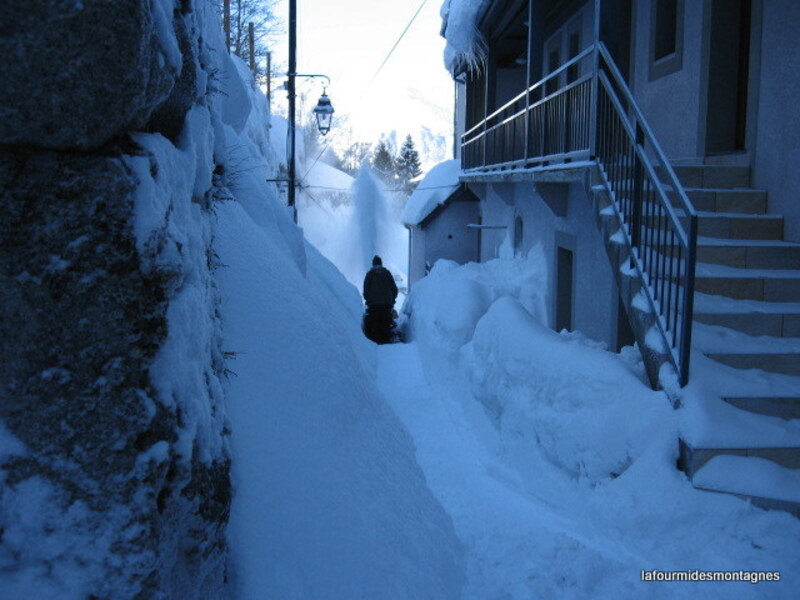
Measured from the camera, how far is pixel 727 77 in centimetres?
718

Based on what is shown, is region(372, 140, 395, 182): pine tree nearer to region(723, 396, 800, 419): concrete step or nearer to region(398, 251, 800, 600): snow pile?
region(398, 251, 800, 600): snow pile

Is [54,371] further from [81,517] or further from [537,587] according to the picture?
[537,587]

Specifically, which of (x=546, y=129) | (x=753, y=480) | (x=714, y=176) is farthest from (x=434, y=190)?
(x=753, y=480)

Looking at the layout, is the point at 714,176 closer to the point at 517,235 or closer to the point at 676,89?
the point at 676,89

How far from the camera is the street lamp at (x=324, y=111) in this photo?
1317cm

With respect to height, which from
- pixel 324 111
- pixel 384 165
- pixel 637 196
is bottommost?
pixel 637 196

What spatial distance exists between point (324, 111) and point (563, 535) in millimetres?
10716

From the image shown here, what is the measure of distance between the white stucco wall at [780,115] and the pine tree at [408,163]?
58551mm

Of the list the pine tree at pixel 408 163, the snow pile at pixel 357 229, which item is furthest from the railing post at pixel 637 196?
the pine tree at pixel 408 163

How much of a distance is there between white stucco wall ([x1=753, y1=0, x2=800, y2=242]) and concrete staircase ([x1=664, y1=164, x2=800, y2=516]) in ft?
0.54

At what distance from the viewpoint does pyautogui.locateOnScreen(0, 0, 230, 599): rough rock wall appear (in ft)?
5.62

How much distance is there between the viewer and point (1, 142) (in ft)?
5.67

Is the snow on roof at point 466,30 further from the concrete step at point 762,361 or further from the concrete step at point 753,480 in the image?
the concrete step at point 753,480

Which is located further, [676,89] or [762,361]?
[676,89]
